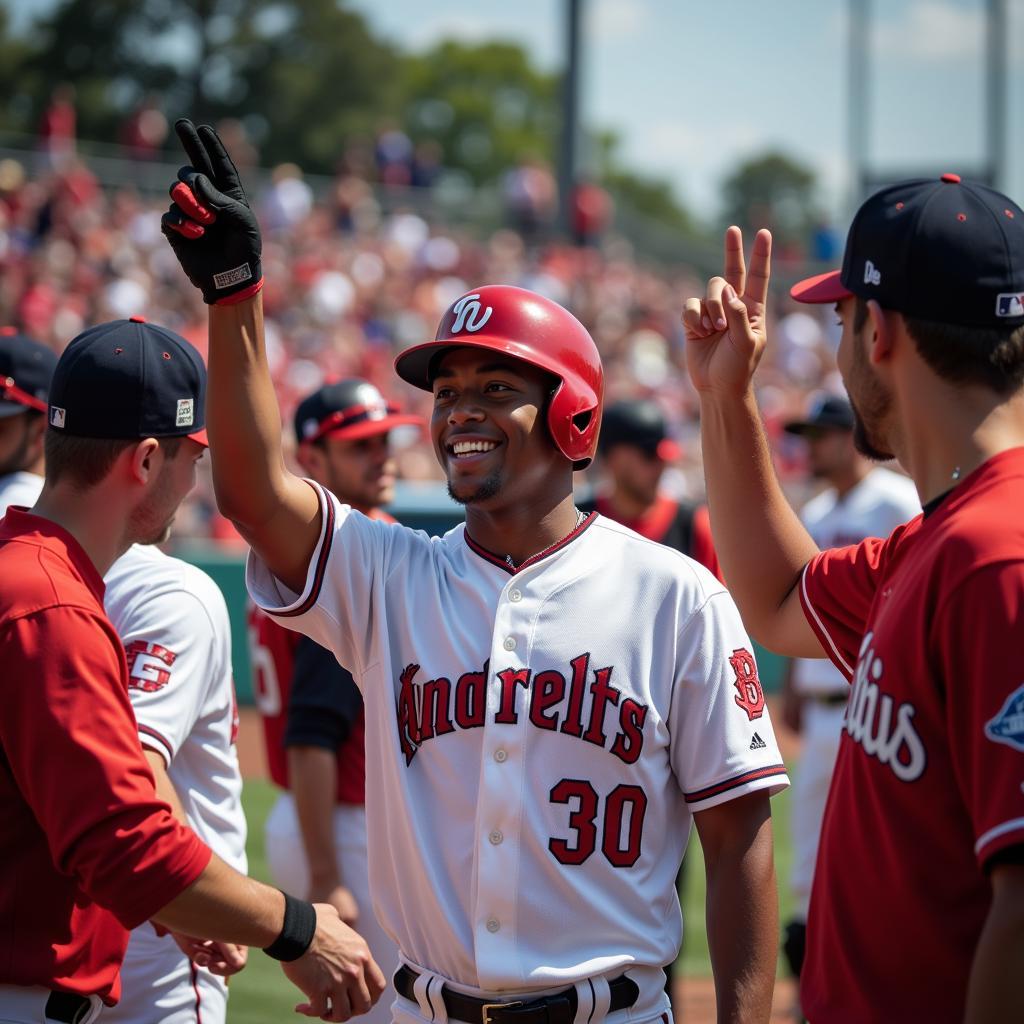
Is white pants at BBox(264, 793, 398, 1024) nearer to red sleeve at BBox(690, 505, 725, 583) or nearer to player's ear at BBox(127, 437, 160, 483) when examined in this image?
player's ear at BBox(127, 437, 160, 483)

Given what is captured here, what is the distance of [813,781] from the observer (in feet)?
21.2

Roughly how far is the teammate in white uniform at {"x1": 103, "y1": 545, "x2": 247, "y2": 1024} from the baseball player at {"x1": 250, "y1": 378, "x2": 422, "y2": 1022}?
1.49 ft

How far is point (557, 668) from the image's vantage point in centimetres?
270

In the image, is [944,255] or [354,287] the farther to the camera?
[354,287]

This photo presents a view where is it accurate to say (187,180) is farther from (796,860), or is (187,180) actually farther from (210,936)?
(796,860)

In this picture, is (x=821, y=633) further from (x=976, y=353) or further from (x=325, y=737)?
(x=325, y=737)

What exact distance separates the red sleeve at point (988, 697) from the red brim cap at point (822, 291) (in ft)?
2.28

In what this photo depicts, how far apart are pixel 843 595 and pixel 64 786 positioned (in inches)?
57.8

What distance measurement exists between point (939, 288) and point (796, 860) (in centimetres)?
473

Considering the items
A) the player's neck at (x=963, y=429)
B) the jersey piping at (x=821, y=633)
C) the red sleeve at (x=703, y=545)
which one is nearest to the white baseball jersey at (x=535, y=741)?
the jersey piping at (x=821, y=633)

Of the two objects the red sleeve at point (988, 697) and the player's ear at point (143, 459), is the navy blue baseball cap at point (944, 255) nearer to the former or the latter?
the red sleeve at point (988, 697)

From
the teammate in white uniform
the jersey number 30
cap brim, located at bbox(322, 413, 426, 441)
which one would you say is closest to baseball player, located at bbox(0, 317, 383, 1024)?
the teammate in white uniform

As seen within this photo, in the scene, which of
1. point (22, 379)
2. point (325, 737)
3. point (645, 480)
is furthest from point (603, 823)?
point (645, 480)

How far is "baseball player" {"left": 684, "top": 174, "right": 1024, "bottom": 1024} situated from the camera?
6.09 ft
